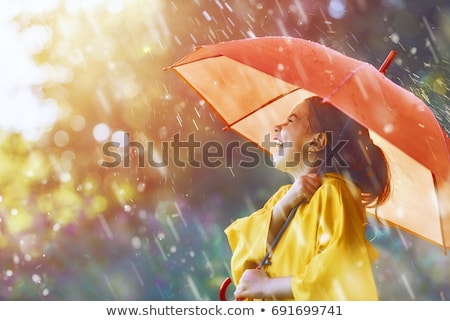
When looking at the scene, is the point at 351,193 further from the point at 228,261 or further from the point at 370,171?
the point at 228,261

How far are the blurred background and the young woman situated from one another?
1023 mm

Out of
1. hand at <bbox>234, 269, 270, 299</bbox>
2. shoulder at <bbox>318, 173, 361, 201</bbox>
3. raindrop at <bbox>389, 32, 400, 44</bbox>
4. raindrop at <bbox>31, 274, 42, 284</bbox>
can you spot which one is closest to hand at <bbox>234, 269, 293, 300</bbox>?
hand at <bbox>234, 269, 270, 299</bbox>

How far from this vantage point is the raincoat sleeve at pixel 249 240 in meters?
1.72

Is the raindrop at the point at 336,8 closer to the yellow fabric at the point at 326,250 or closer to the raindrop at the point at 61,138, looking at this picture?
the yellow fabric at the point at 326,250

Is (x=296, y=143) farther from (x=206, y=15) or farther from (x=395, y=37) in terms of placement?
(x=206, y=15)

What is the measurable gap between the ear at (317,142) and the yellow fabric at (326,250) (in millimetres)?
92

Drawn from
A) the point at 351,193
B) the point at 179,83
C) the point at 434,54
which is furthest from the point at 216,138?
the point at 351,193

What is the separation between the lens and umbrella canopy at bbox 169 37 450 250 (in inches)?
56.6

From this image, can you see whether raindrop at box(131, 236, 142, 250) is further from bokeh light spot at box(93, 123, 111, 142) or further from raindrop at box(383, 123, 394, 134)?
raindrop at box(383, 123, 394, 134)

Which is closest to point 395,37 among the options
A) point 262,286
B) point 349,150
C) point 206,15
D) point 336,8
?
point 336,8

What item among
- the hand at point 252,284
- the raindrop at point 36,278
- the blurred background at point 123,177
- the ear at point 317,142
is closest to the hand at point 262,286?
the hand at point 252,284

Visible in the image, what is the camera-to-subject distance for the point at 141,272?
2875 millimetres
